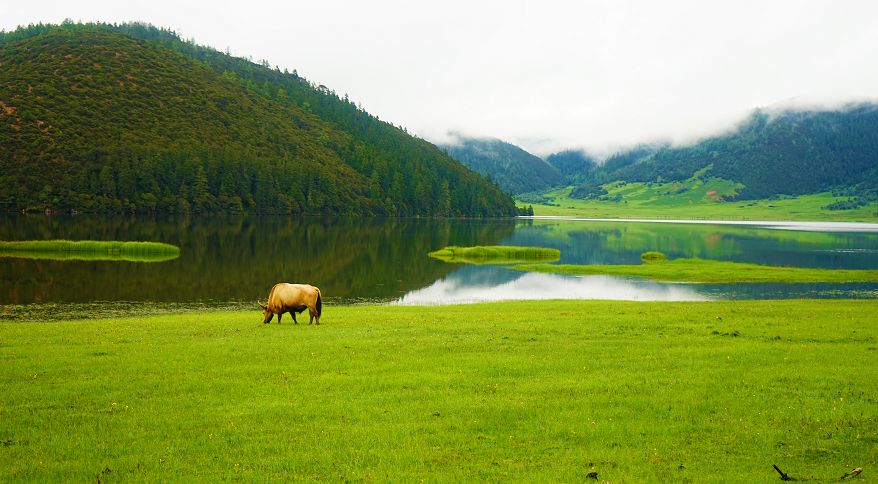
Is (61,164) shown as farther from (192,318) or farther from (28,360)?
(28,360)

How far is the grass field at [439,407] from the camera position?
12242 millimetres

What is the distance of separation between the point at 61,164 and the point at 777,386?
205 meters

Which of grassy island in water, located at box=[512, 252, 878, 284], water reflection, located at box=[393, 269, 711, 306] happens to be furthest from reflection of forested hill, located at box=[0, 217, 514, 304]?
grassy island in water, located at box=[512, 252, 878, 284]

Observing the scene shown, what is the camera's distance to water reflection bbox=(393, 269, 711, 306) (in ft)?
197

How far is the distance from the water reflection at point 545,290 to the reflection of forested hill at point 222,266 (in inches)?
143

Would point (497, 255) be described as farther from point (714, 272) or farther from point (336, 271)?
point (714, 272)

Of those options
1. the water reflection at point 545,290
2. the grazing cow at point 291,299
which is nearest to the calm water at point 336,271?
the water reflection at point 545,290

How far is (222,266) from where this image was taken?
260 ft

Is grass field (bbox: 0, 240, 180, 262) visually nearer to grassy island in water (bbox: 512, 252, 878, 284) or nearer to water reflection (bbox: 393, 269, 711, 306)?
water reflection (bbox: 393, 269, 711, 306)

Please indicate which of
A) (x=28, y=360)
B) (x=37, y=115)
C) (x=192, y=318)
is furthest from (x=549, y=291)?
(x=37, y=115)

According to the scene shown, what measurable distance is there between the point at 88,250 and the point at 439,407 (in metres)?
91.6

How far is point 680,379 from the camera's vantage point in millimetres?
18656

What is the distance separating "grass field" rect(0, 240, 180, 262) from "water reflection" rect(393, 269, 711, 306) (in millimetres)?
42842

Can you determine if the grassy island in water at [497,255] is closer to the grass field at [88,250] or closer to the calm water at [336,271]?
the calm water at [336,271]
